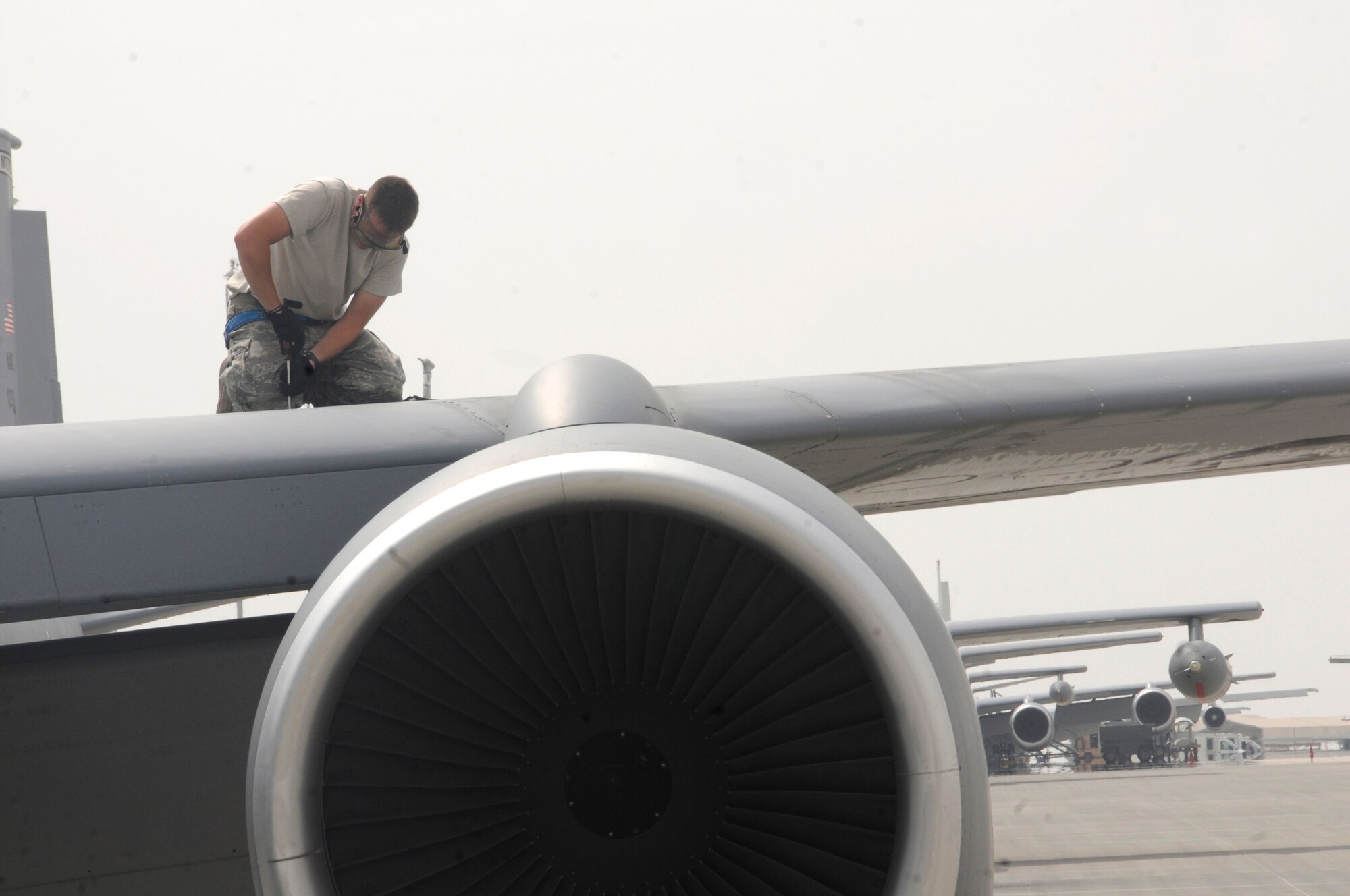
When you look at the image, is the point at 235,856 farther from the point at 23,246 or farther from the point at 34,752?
the point at 23,246

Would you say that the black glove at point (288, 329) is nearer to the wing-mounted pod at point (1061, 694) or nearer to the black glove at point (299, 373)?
the black glove at point (299, 373)

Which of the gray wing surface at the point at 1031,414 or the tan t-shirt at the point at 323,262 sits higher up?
the tan t-shirt at the point at 323,262

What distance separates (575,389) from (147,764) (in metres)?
1.58

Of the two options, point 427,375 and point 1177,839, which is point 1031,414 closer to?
point 427,375

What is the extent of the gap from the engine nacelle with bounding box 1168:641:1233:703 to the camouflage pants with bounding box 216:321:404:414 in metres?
17.0

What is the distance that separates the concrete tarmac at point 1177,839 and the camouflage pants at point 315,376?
2.82 metres

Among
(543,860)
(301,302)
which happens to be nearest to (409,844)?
(543,860)

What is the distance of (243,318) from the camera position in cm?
392

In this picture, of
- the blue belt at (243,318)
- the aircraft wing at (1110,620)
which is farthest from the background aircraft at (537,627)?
the aircraft wing at (1110,620)

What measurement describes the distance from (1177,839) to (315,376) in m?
10.7

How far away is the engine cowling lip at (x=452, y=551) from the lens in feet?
7.02

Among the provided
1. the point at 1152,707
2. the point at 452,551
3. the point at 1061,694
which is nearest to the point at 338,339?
the point at 452,551

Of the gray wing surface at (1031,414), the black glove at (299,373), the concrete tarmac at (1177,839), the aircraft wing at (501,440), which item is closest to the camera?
the aircraft wing at (501,440)

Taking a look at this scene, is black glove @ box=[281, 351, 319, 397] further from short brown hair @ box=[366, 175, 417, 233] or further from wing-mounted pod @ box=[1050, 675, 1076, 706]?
wing-mounted pod @ box=[1050, 675, 1076, 706]
